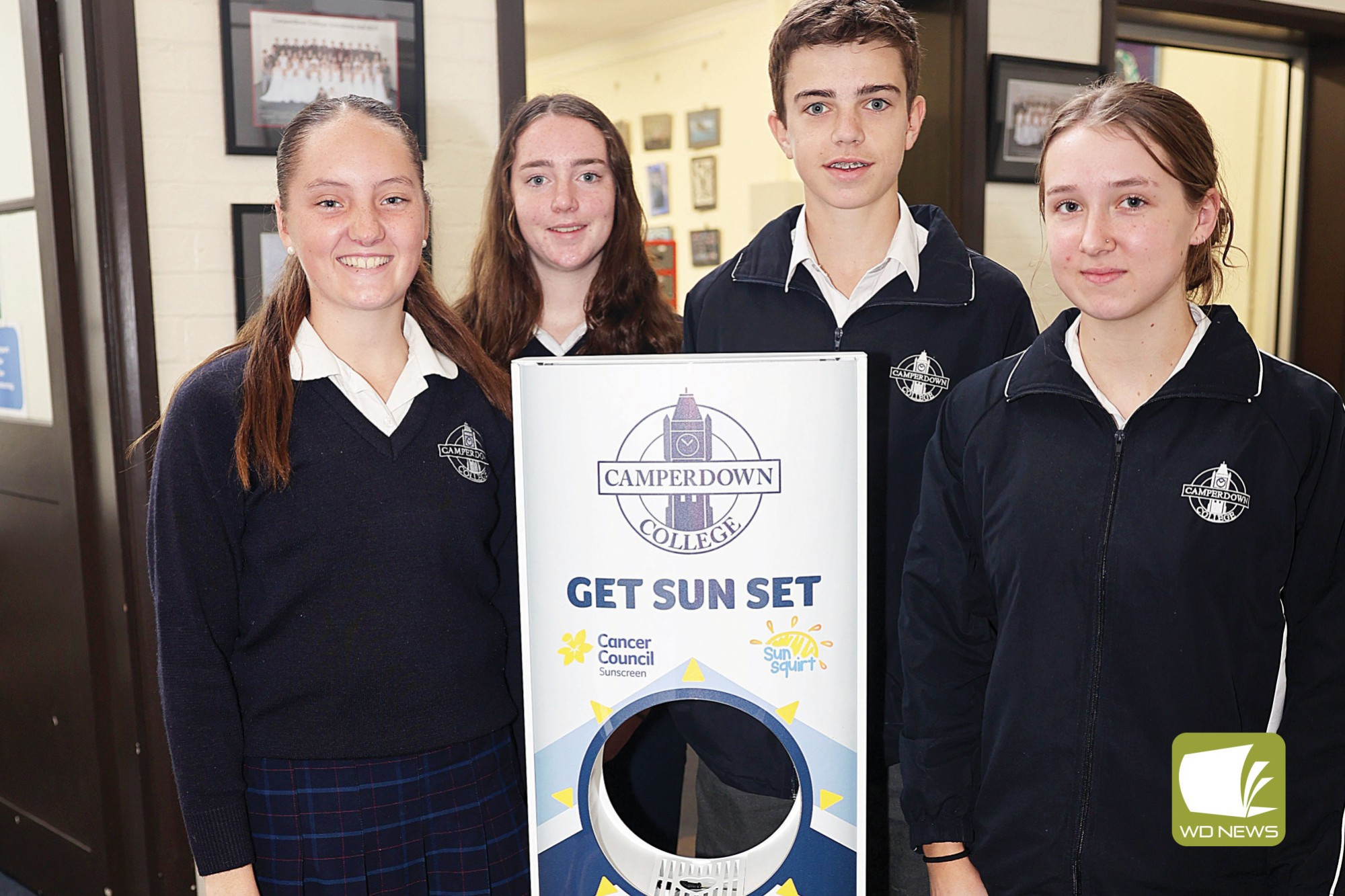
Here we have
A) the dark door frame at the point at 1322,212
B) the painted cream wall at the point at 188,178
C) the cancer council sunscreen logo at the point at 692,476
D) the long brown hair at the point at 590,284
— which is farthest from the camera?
the dark door frame at the point at 1322,212

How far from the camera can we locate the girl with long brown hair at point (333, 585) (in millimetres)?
1173

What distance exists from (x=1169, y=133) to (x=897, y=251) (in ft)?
1.22

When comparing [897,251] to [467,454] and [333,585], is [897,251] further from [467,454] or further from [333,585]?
[333,585]

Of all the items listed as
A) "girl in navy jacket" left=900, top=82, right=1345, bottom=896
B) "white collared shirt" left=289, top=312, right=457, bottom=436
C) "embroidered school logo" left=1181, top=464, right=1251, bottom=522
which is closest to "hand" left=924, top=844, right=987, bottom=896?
"girl in navy jacket" left=900, top=82, right=1345, bottom=896

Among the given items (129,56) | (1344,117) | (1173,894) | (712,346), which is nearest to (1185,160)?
(712,346)

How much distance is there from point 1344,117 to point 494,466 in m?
3.70

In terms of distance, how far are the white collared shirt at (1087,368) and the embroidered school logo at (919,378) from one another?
0.22 metres

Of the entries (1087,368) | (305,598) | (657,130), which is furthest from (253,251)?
(657,130)

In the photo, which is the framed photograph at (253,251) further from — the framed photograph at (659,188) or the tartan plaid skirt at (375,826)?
the framed photograph at (659,188)

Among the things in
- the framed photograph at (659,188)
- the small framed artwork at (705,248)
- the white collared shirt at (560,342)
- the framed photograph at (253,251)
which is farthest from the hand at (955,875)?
the framed photograph at (659,188)

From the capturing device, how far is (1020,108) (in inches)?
118

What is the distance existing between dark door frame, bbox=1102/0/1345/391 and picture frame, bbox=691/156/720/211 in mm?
2578

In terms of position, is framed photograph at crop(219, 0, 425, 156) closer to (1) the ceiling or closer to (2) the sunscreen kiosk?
(2) the sunscreen kiosk

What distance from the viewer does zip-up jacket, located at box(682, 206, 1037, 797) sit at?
1.40 meters
